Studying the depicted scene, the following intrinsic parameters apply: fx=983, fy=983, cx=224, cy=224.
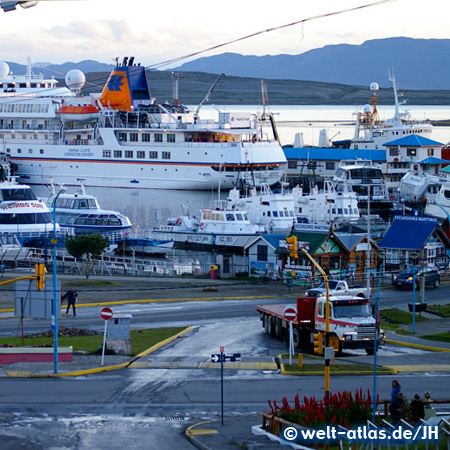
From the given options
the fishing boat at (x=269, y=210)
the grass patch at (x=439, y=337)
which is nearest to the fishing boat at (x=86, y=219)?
the fishing boat at (x=269, y=210)

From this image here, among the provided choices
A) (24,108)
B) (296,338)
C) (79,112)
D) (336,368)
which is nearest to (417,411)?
(336,368)

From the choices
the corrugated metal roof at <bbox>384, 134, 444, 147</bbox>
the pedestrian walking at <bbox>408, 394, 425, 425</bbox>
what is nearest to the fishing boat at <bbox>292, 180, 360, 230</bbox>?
the corrugated metal roof at <bbox>384, 134, 444, 147</bbox>

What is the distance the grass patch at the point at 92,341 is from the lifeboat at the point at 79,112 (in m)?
64.1

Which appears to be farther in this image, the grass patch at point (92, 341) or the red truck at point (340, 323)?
the grass patch at point (92, 341)

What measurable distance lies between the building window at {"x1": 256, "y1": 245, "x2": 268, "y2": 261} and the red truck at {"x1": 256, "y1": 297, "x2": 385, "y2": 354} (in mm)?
15192

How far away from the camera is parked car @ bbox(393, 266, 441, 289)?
35375mm

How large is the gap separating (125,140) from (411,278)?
56084 millimetres

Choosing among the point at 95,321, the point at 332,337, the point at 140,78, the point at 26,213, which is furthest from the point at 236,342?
the point at 140,78

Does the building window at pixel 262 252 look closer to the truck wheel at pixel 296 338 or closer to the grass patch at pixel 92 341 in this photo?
the grass patch at pixel 92 341

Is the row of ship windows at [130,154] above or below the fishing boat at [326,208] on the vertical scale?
above

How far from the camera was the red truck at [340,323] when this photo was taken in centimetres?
2338

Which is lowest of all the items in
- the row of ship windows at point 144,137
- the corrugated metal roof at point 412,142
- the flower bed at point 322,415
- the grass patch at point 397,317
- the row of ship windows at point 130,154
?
the grass patch at point 397,317

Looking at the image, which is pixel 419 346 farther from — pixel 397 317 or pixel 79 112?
pixel 79 112

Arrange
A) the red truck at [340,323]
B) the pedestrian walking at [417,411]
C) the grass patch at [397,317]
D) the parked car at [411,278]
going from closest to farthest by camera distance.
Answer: the pedestrian walking at [417,411], the red truck at [340,323], the grass patch at [397,317], the parked car at [411,278]
